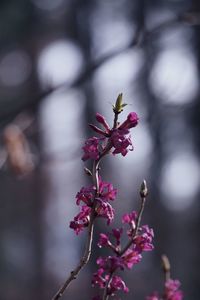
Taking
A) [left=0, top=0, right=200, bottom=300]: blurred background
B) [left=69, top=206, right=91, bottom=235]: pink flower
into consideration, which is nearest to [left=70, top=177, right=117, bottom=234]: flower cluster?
[left=69, top=206, right=91, bottom=235]: pink flower

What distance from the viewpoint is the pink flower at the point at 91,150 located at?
0.91m

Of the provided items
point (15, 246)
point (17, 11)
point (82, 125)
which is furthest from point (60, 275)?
point (17, 11)

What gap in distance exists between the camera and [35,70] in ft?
46.2

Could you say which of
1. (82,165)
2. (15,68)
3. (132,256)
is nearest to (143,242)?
(132,256)

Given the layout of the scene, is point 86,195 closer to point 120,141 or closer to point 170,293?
point 120,141

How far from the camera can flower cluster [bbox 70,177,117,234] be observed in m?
0.91

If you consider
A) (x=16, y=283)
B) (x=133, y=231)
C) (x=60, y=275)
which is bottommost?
(x=133, y=231)

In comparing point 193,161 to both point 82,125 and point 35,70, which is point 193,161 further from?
point 35,70

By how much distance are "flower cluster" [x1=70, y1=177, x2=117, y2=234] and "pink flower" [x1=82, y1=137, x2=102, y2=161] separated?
0.05 meters

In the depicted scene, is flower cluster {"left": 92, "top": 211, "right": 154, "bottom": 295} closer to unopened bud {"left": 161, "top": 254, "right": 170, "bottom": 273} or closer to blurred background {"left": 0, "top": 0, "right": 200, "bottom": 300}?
unopened bud {"left": 161, "top": 254, "right": 170, "bottom": 273}

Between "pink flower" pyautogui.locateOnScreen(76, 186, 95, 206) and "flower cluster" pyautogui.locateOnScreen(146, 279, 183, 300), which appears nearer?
"pink flower" pyautogui.locateOnScreen(76, 186, 95, 206)

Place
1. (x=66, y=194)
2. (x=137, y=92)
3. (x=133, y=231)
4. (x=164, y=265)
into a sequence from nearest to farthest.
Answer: (x=133, y=231) → (x=164, y=265) → (x=137, y=92) → (x=66, y=194)

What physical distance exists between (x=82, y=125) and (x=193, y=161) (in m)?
2.71

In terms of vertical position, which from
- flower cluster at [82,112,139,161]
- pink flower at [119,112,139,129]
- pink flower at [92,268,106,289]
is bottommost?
pink flower at [92,268,106,289]
